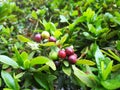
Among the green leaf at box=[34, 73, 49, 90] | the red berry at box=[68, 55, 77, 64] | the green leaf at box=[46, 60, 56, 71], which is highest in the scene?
the green leaf at box=[46, 60, 56, 71]

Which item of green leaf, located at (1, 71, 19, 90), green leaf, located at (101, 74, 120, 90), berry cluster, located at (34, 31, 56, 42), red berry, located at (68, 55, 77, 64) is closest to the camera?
green leaf, located at (101, 74, 120, 90)

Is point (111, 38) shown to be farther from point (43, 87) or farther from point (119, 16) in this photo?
point (43, 87)

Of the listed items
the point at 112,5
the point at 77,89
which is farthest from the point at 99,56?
the point at 112,5

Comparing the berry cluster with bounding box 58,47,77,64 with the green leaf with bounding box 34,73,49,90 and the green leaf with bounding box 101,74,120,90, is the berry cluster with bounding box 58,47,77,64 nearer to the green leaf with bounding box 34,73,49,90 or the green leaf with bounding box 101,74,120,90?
the green leaf with bounding box 34,73,49,90

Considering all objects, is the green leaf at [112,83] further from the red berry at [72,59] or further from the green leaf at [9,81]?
the green leaf at [9,81]

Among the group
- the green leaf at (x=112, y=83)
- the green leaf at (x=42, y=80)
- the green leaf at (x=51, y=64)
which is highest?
the green leaf at (x=51, y=64)

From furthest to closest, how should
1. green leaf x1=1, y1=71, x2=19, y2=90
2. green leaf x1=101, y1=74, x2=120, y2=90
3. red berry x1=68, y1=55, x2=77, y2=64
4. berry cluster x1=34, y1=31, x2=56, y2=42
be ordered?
1. berry cluster x1=34, y1=31, x2=56, y2=42
2. red berry x1=68, y1=55, x2=77, y2=64
3. green leaf x1=1, y1=71, x2=19, y2=90
4. green leaf x1=101, y1=74, x2=120, y2=90

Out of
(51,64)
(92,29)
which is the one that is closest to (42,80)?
(51,64)

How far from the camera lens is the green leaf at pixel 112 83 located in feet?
3.69

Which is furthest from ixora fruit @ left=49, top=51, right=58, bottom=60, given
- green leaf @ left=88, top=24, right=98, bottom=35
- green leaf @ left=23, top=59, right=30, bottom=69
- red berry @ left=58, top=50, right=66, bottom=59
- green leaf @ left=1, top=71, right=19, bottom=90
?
green leaf @ left=88, top=24, right=98, bottom=35

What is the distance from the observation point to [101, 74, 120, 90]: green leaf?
3.69 ft

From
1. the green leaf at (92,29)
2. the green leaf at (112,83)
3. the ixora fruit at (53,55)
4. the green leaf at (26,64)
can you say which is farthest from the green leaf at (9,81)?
the green leaf at (92,29)

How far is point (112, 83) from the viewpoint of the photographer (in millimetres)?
1146

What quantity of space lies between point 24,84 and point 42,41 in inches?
12.8
